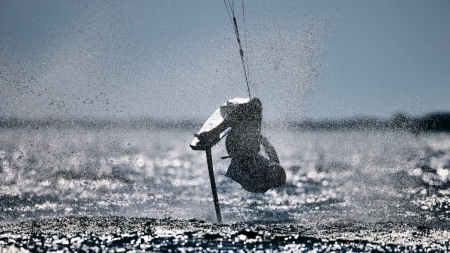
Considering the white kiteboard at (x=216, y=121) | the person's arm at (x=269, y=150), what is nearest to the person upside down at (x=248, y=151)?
the white kiteboard at (x=216, y=121)

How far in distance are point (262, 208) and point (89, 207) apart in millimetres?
7706

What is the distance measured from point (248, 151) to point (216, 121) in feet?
5.79

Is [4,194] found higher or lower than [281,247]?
higher

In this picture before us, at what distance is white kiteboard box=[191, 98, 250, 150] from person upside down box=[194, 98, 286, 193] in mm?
39

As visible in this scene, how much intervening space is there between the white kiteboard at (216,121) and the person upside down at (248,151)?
0.04 m

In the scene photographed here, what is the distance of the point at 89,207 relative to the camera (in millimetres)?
20391

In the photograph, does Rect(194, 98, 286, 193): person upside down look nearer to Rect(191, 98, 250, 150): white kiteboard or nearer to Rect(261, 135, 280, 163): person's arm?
Rect(191, 98, 250, 150): white kiteboard

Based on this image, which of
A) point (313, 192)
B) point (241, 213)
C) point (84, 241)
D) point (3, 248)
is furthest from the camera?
point (313, 192)

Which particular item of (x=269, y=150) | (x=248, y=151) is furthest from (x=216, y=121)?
(x=269, y=150)

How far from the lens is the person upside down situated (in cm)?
1788

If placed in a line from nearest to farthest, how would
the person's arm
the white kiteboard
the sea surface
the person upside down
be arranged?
the sea surface
the white kiteboard
the person upside down
the person's arm

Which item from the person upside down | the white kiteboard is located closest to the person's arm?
the person upside down

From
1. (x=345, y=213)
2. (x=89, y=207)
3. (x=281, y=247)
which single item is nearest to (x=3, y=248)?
(x=281, y=247)

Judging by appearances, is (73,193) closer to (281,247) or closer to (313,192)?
(313,192)
